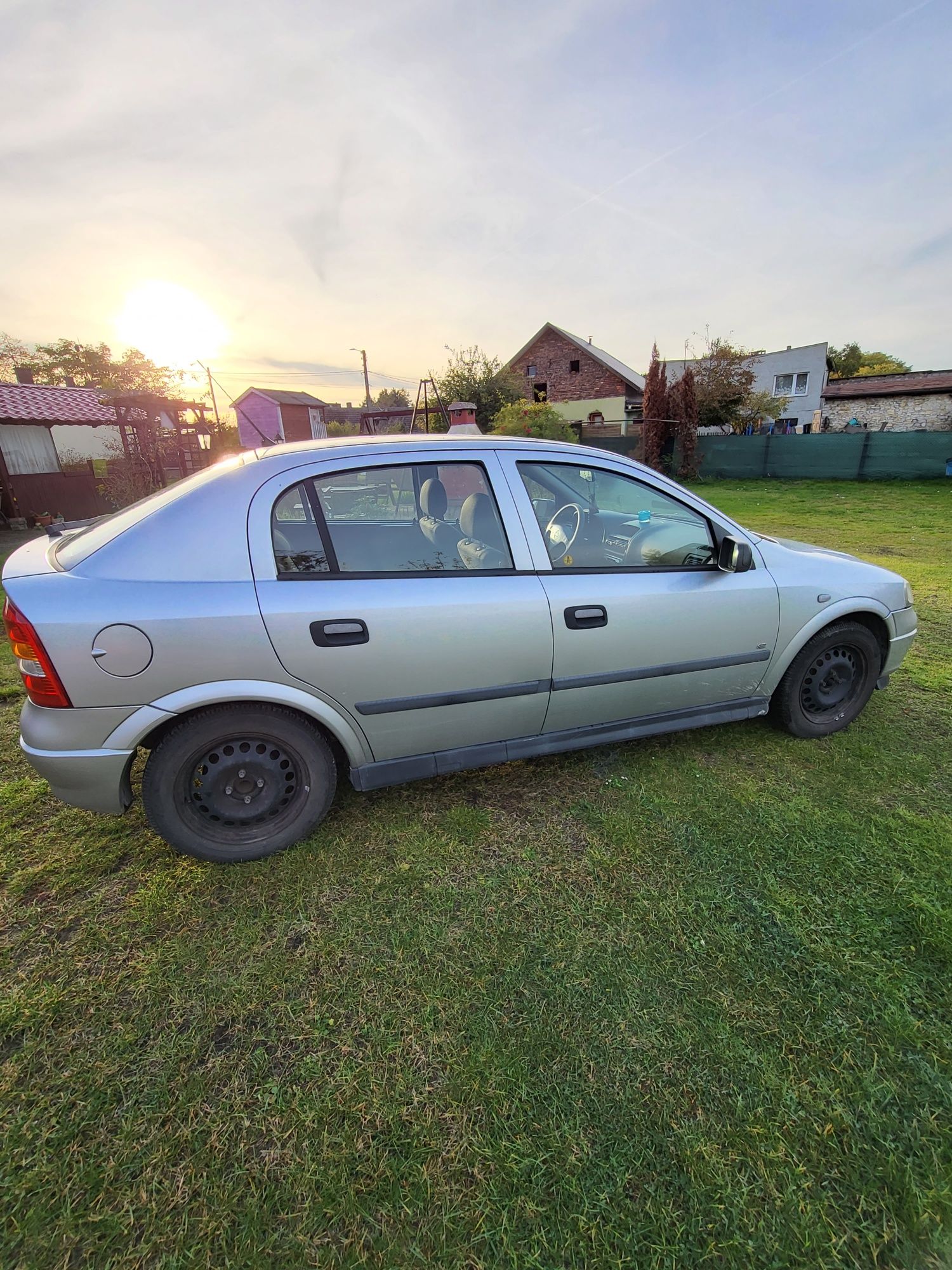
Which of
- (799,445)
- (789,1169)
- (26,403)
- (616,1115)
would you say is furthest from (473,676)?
(799,445)

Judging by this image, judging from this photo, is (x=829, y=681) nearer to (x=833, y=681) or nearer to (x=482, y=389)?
(x=833, y=681)

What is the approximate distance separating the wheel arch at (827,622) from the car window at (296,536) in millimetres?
2320

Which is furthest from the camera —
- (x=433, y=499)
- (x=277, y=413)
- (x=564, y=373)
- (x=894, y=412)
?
(x=277, y=413)

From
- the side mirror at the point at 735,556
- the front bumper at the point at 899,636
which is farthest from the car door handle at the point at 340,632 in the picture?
the front bumper at the point at 899,636

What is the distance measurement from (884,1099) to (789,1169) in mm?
351

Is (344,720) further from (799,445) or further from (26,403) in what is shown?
(799,445)

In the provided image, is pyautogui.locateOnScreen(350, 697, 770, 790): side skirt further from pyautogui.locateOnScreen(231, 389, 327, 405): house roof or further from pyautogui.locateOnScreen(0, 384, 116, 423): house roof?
pyautogui.locateOnScreen(231, 389, 327, 405): house roof

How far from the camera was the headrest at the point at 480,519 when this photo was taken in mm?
2449

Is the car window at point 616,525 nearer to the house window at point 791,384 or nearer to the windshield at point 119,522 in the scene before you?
the windshield at point 119,522

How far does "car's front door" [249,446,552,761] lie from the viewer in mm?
2143

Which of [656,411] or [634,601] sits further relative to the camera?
[656,411]

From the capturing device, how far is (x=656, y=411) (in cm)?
2089

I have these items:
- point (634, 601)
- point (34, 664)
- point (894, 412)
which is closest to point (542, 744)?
point (634, 601)

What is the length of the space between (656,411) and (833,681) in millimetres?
20191
